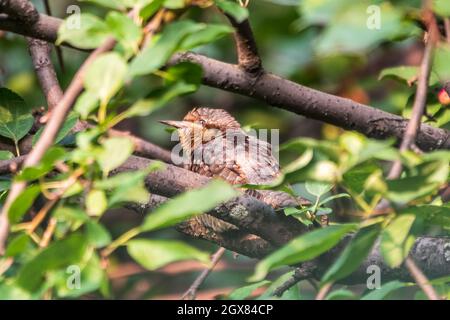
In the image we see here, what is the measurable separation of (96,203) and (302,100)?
3.10 feet

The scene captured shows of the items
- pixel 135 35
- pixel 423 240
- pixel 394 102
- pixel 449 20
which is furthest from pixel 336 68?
pixel 135 35

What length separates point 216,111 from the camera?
118 inches

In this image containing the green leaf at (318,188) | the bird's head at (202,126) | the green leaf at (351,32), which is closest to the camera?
the green leaf at (351,32)

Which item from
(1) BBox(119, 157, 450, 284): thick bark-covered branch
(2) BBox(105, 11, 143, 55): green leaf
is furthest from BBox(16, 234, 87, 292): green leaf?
(1) BBox(119, 157, 450, 284): thick bark-covered branch

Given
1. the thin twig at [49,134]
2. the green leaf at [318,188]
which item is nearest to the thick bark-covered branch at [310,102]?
the green leaf at [318,188]

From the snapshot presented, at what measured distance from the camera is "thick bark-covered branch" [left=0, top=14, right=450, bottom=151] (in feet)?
5.97

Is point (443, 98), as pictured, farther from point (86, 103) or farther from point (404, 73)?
point (86, 103)

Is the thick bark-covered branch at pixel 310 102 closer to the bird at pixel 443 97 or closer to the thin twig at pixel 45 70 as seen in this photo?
the bird at pixel 443 97

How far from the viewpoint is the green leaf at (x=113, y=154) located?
3.24 feet

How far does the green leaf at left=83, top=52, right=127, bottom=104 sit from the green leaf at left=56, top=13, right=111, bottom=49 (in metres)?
0.05

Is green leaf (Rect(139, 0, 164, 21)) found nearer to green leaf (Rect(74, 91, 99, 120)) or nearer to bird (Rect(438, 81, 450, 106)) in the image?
green leaf (Rect(74, 91, 99, 120))

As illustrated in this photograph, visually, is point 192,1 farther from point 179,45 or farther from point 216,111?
point 216,111

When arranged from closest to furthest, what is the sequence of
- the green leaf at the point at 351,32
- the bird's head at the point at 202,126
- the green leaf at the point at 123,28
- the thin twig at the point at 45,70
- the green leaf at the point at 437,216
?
the green leaf at the point at 351,32 < the green leaf at the point at 123,28 < the green leaf at the point at 437,216 < the thin twig at the point at 45,70 < the bird's head at the point at 202,126

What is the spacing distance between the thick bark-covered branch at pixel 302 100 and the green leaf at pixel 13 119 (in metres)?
0.20
